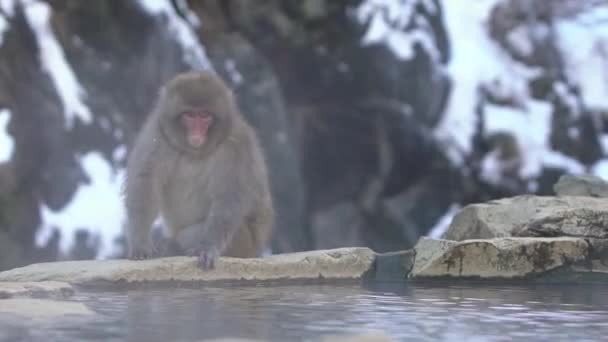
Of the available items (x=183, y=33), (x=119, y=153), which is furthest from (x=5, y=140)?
(x=183, y=33)

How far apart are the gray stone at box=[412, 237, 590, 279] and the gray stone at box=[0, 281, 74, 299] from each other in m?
1.55

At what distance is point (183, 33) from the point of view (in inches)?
425

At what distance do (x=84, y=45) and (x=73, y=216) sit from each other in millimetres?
1854

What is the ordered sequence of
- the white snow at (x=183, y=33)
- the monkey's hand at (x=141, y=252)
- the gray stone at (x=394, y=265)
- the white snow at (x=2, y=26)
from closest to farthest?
1. the gray stone at (x=394, y=265)
2. the monkey's hand at (x=141, y=252)
3. the white snow at (x=2, y=26)
4. the white snow at (x=183, y=33)

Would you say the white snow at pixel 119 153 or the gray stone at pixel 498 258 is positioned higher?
the white snow at pixel 119 153

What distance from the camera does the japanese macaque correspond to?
5.02 meters

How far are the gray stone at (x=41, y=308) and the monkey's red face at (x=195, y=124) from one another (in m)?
1.93

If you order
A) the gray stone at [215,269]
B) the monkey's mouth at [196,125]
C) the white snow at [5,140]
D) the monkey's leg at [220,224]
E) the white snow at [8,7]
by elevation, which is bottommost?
the gray stone at [215,269]

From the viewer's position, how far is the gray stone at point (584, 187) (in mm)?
5559

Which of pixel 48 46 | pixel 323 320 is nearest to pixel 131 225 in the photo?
pixel 323 320

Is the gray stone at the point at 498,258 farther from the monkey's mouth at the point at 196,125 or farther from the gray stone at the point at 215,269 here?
the monkey's mouth at the point at 196,125

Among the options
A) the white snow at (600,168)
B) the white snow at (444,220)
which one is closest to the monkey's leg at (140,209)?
the white snow at (444,220)

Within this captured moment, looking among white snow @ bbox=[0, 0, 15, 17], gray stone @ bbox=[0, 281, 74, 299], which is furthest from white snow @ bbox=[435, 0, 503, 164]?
gray stone @ bbox=[0, 281, 74, 299]

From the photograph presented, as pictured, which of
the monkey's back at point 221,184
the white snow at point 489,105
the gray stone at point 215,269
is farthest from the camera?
the white snow at point 489,105
